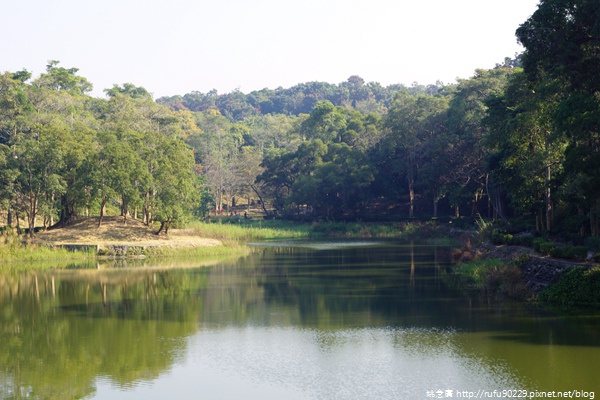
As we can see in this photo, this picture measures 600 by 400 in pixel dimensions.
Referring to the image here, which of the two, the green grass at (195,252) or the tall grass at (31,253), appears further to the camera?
the green grass at (195,252)

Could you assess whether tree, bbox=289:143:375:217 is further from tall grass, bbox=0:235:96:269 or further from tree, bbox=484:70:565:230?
tall grass, bbox=0:235:96:269

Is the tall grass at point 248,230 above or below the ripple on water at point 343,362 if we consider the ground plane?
above

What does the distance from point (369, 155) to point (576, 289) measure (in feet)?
184

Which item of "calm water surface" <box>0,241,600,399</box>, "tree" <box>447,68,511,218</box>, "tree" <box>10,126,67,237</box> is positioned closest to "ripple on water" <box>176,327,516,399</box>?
"calm water surface" <box>0,241,600,399</box>

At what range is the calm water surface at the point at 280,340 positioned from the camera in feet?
56.3

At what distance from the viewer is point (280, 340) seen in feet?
73.4

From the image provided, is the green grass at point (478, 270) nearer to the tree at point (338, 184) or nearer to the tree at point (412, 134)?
the tree at point (412, 134)

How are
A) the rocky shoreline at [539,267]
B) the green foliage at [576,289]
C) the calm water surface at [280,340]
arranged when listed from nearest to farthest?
the calm water surface at [280,340], the green foliage at [576,289], the rocky shoreline at [539,267]

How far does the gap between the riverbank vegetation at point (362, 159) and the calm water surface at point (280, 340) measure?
22.7 ft

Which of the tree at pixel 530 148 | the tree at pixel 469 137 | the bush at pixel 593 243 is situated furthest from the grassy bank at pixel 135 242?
the bush at pixel 593 243

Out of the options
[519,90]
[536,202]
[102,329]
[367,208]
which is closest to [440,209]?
[367,208]

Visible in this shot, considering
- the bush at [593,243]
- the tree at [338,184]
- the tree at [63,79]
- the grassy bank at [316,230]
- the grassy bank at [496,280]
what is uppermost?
the tree at [63,79]

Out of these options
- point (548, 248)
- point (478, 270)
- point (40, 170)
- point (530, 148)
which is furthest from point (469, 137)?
point (40, 170)

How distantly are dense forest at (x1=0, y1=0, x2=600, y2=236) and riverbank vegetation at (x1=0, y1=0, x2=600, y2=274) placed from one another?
0.11 metres
